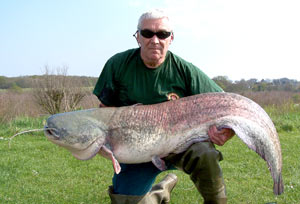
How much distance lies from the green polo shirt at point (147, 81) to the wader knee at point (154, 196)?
3.51 ft

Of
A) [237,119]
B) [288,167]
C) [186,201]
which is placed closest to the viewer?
[237,119]

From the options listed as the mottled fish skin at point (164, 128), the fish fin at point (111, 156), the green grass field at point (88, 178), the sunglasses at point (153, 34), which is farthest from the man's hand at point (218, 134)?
the green grass field at point (88, 178)

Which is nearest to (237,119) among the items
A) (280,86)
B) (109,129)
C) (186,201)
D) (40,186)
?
(109,129)

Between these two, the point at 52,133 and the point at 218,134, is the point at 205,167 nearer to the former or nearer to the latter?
the point at 218,134

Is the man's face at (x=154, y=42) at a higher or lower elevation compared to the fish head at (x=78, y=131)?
higher

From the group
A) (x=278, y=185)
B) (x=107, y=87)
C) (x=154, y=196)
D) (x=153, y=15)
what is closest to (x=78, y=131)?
(x=107, y=87)

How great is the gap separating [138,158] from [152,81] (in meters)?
0.98

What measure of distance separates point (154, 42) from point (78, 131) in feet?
3.87

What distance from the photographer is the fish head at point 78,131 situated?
95.1 inches

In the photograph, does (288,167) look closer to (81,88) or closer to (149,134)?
(149,134)

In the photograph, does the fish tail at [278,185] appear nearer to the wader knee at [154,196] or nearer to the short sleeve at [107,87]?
the wader knee at [154,196]

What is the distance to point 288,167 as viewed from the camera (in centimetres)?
521

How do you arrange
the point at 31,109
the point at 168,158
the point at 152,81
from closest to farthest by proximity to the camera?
the point at 168,158, the point at 152,81, the point at 31,109

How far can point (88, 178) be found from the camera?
4.86m
